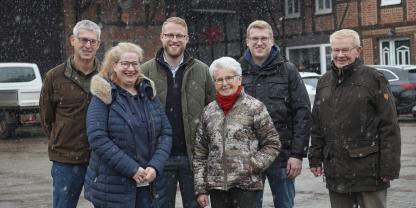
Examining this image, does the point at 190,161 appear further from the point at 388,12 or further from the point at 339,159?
the point at 388,12

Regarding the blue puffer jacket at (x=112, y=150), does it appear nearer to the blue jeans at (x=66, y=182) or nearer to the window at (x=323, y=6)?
the blue jeans at (x=66, y=182)

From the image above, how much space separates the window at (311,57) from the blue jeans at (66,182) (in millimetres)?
24761

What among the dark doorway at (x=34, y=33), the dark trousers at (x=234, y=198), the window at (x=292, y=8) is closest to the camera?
the dark trousers at (x=234, y=198)

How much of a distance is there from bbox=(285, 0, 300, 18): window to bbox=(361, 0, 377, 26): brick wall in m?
3.28

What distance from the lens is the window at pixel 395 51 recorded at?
26969 mm

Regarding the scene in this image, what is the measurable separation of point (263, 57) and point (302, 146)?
744 millimetres

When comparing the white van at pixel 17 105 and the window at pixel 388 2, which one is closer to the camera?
the white van at pixel 17 105

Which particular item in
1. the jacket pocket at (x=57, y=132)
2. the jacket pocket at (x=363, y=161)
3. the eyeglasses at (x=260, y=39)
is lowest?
the jacket pocket at (x=363, y=161)

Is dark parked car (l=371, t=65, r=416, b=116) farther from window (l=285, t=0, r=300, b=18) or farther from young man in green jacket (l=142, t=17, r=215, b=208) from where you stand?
young man in green jacket (l=142, t=17, r=215, b=208)

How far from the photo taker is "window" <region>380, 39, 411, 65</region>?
27.0 m

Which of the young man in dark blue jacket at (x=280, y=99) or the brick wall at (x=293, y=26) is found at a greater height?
the brick wall at (x=293, y=26)

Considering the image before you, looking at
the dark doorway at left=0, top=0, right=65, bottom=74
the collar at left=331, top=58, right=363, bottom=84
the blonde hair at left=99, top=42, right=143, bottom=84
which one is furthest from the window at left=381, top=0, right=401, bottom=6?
the blonde hair at left=99, top=42, right=143, bottom=84

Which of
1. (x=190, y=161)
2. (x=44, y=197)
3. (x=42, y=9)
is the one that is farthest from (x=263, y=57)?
(x=42, y=9)

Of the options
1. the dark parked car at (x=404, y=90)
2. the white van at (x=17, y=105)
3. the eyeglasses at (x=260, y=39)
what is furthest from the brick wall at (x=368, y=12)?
the eyeglasses at (x=260, y=39)
